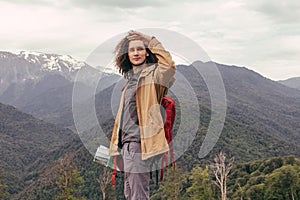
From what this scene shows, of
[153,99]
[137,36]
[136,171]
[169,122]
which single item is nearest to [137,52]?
[137,36]

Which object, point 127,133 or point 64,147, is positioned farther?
point 64,147

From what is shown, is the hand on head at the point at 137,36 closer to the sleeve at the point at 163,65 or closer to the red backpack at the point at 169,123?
the sleeve at the point at 163,65

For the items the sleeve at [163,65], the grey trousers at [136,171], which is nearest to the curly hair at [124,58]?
the sleeve at [163,65]

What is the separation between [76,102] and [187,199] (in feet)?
150

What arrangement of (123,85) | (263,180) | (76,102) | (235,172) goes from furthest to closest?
1. (235,172)
2. (263,180)
3. (123,85)
4. (76,102)

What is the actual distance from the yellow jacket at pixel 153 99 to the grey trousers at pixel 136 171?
9 cm

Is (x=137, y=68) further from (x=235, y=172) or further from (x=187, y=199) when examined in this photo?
(x=235, y=172)

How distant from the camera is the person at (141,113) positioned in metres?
3.05

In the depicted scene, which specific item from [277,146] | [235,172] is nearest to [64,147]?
[277,146]

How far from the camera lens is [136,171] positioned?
3127 mm

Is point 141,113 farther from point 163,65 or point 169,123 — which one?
point 163,65

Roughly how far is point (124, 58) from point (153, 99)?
540mm

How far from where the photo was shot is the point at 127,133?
3.22 metres

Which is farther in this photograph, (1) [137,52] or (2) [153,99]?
(1) [137,52]
